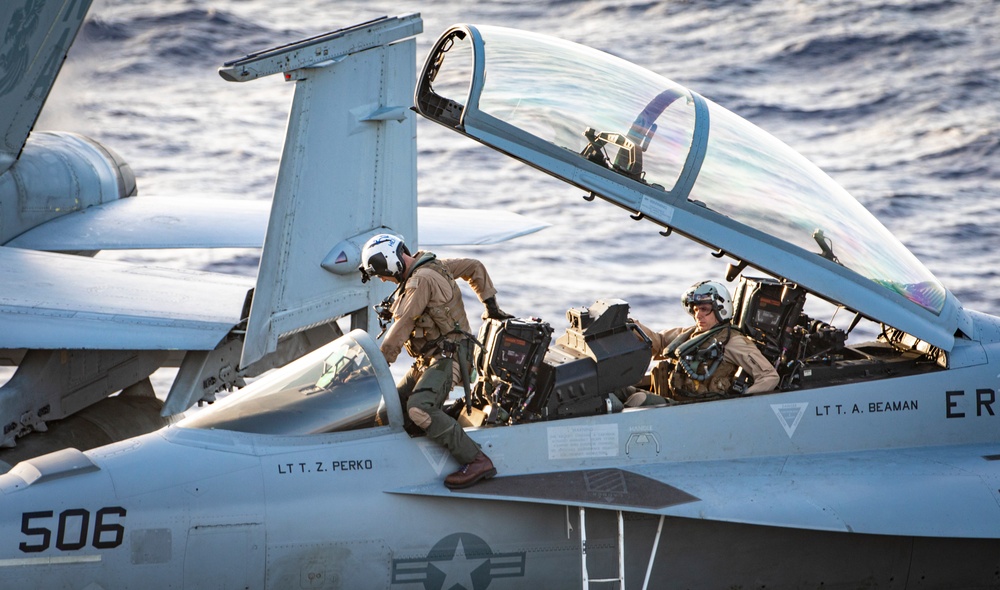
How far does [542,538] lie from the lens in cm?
671

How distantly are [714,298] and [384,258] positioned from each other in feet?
7.17

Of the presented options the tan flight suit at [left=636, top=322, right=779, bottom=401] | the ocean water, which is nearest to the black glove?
the tan flight suit at [left=636, top=322, right=779, bottom=401]

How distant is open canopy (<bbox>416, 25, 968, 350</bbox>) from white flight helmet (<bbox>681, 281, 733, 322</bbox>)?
0.41m

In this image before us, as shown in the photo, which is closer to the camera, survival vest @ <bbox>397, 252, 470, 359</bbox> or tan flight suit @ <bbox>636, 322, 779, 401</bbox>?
survival vest @ <bbox>397, 252, 470, 359</bbox>

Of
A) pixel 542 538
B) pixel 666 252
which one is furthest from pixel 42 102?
pixel 666 252

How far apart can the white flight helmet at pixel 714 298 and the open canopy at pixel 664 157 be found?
1.36ft

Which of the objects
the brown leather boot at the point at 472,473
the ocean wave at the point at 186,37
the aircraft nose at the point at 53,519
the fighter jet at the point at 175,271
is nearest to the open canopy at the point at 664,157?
the brown leather boot at the point at 472,473

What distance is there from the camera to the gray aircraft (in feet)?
20.8

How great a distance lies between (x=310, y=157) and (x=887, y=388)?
5308 millimetres

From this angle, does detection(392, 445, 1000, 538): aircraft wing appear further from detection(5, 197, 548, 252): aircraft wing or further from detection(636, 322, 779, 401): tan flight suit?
detection(5, 197, 548, 252): aircraft wing

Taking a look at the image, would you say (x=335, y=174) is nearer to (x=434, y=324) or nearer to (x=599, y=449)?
(x=434, y=324)

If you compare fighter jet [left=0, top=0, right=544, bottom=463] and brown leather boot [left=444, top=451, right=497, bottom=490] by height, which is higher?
fighter jet [left=0, top=0, right=544, bottom=463]

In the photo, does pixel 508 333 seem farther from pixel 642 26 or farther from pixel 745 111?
pixel 642 26

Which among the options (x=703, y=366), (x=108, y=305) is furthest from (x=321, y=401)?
(x=108, y=305)
